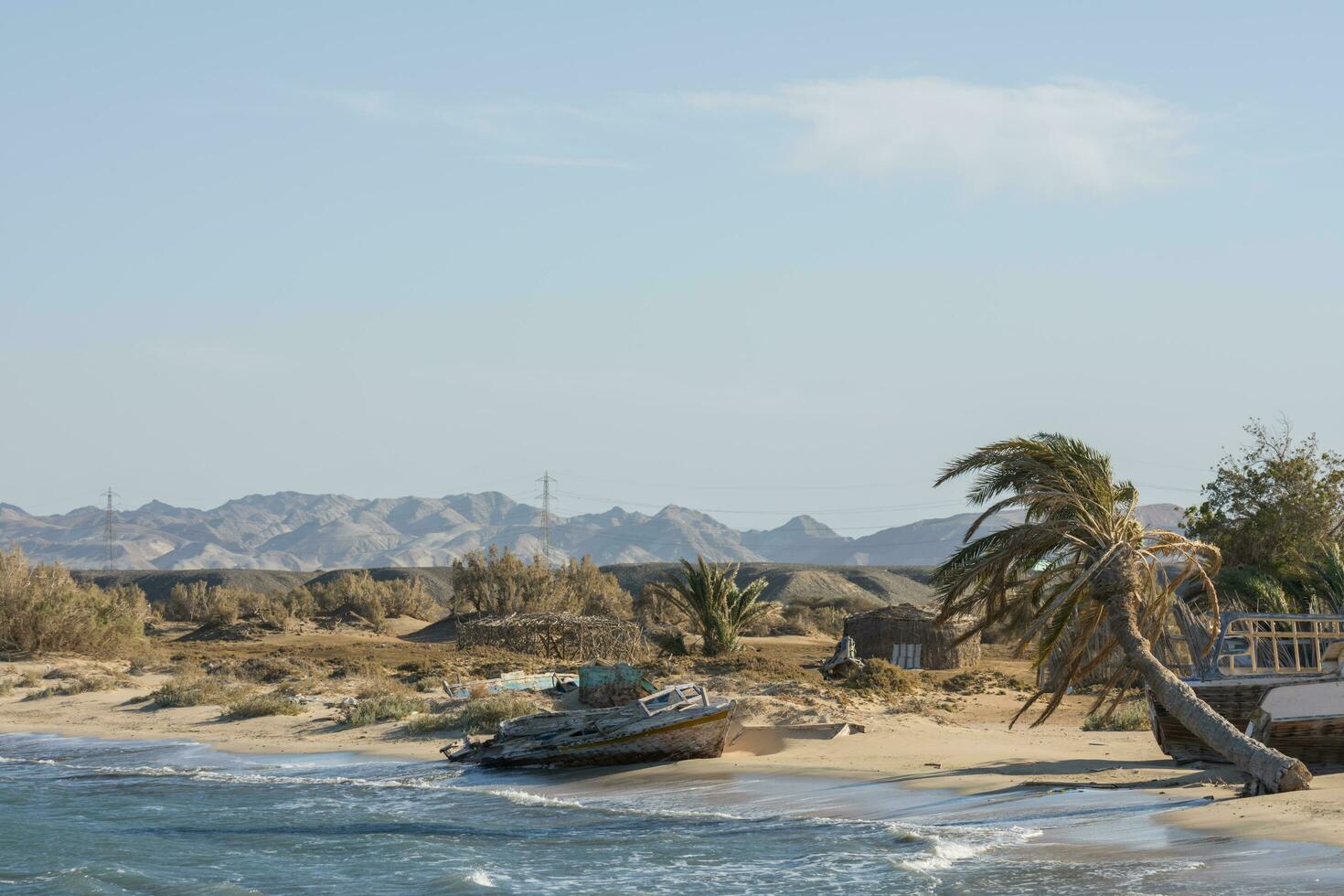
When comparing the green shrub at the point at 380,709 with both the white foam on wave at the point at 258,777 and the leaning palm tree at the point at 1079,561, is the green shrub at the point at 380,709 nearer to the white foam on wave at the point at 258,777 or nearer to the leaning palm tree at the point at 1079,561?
the white foam on wave at the point at 258,777

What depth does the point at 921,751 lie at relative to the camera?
24531 mm

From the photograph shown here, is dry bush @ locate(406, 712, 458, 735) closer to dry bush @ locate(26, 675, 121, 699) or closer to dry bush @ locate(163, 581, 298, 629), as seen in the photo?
dry bush @ locate(26, 675, 121, 699)

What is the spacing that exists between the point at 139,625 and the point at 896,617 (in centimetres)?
2776

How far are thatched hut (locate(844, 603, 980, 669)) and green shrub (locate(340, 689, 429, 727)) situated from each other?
14371mm

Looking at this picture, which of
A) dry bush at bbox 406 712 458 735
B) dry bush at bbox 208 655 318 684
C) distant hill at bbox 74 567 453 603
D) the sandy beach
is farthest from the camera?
distant hill at bbox 74 567 453 603

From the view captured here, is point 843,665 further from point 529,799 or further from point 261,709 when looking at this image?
point 529,799

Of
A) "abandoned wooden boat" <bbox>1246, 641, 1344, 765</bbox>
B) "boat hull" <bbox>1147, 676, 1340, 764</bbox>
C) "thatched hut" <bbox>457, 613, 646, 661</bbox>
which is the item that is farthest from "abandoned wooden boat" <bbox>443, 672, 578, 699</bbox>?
"abandoned wooden boat" <bbox>1246, 641, 1344, 765</bbox>

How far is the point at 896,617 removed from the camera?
4200 cm

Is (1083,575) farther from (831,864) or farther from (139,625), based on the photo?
(139,625)

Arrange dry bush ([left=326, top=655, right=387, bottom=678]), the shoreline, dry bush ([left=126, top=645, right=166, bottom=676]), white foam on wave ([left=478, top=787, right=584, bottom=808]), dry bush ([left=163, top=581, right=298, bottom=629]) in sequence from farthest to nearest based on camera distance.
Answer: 1. dry bush ([left=163, top=581, right=298, bottom=629])
2. dry bush ([left=126, top=645, right=166, bottom=676])
3. dry bush ([left=326, top=655, right=387, bottom=678])
4. white foam on wave ([left=478, top=787, right=584, bottom=808])
5. the shoreline

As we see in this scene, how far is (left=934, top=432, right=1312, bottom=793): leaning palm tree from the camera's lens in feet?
63.1

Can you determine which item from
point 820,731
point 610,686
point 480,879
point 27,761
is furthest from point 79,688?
point 480,879

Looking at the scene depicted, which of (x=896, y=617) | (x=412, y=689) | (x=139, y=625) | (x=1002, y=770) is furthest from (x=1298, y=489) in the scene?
(x=139, y=625)

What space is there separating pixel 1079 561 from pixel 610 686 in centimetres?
1221
